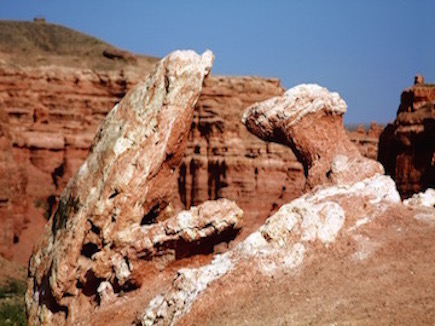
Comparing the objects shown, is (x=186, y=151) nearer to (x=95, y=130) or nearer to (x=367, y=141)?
(x=95, y=130)

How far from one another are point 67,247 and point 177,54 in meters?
2.84

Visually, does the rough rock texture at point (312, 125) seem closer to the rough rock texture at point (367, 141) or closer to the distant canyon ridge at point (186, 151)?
the distant canyon ridge at point (186, 151)

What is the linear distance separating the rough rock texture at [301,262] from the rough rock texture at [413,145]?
21.0 m

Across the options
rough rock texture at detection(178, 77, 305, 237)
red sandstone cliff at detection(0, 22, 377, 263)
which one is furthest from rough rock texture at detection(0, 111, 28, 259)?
rough rock texture at detection(178, 77, 305, 237)

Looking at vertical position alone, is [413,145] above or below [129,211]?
below

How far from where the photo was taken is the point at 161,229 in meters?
8.32

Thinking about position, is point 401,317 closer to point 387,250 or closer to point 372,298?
point 372,298

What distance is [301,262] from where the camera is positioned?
268 inches

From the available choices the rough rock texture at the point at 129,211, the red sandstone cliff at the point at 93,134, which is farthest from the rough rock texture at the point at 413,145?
the rough rock texture at the point at 129,211

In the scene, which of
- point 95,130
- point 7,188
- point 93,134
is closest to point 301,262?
point 7,188

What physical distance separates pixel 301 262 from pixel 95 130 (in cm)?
2852

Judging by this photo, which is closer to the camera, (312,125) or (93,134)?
(312,125)

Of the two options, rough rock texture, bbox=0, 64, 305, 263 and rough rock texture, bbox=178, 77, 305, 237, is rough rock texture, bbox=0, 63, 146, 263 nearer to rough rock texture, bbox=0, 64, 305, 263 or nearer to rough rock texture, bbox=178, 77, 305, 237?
rough rock texture, bbox=0, 64, 305, 263

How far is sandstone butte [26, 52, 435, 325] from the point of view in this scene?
625cm
